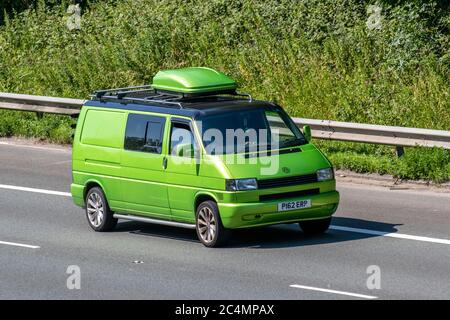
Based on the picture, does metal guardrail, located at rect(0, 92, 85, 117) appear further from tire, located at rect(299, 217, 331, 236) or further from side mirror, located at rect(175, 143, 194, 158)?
tire, located at rect(299, 217, 331, 236)

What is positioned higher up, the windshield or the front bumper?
the windshield

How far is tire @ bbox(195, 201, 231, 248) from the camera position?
16438mm

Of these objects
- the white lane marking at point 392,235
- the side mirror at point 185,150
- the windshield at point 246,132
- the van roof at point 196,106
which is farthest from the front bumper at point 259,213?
the van roof at point 196,106

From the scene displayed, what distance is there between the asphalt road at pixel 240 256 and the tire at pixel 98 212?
14 centimetres

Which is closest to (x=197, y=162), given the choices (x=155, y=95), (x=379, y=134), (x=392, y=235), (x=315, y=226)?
(x=315, y=226)

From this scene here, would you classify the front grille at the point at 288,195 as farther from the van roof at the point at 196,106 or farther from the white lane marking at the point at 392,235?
the van roof at the point at 196,106

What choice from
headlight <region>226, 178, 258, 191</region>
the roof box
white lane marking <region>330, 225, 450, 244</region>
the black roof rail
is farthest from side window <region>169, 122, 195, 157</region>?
white lane marking <region>330, 225, 450, 244</region>

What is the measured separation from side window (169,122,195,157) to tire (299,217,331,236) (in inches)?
70.0

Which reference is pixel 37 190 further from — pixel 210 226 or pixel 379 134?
pixel 379 134

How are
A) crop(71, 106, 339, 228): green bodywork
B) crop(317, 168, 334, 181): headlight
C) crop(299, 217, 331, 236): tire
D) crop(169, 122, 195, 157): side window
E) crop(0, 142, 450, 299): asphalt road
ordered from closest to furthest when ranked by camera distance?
crop(0, 142, 450, 299): asphalt road → crop(71, 106, 339, 228): green bodywork → crop(317, 168, 334, 181): headlight → crop(169, 122, 195, 157): side window → crop(299, 217, 331, 236): tire

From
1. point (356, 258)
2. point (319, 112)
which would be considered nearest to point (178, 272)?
point (356, 258)

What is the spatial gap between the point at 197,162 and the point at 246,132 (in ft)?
2.87

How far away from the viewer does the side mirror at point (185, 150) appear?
16953mm

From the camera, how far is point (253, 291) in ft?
46.2
